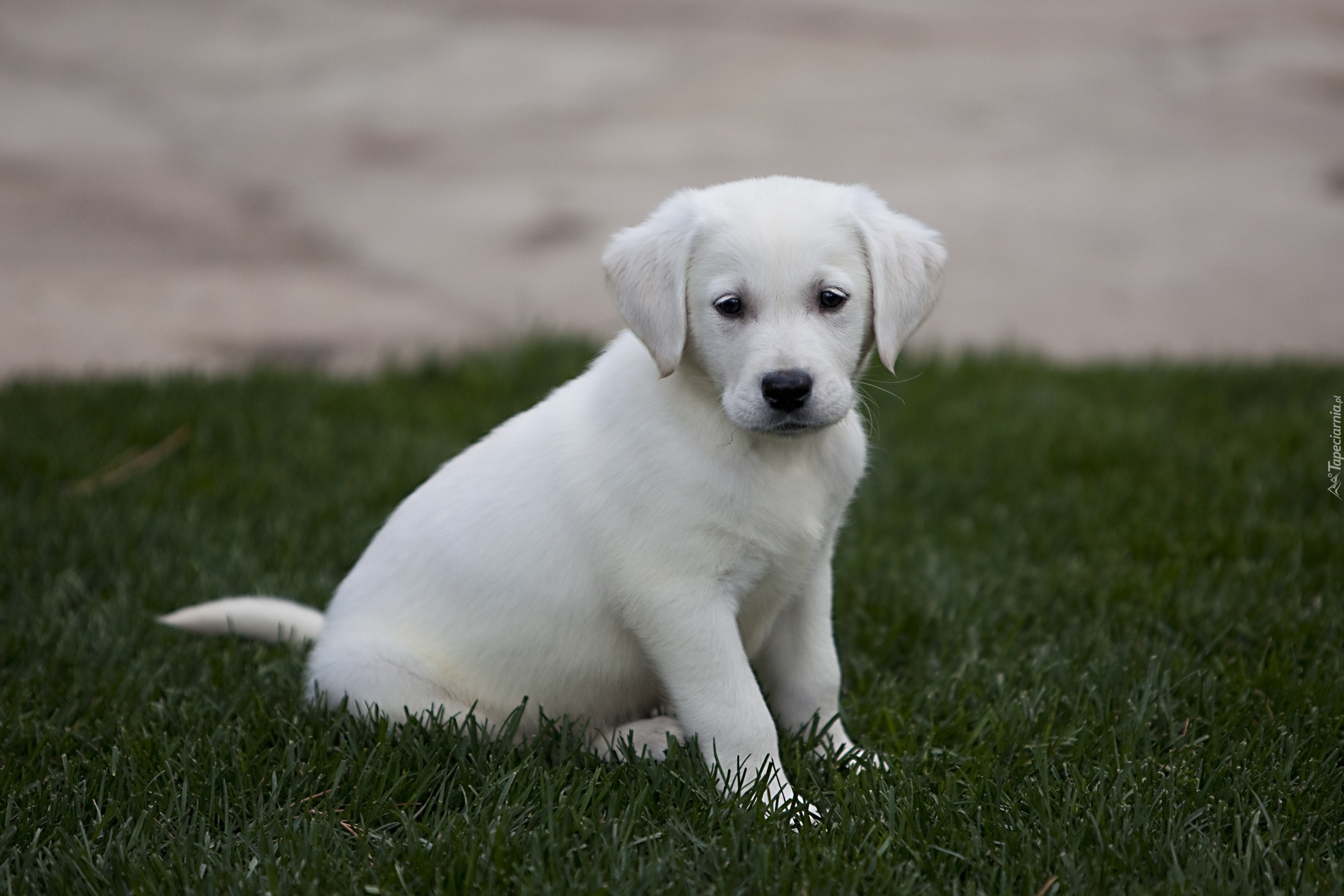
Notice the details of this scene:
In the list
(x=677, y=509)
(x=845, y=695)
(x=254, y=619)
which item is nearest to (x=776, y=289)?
(x=677, y=509)

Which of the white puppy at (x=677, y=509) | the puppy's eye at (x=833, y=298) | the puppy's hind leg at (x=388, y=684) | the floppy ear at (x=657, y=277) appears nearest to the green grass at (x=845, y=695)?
the puppy's hind leg at (x=388, y=684)

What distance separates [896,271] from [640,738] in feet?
3.98

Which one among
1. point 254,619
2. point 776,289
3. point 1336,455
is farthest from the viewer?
point 1336,455

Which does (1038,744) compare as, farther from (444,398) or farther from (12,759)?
(444,398)

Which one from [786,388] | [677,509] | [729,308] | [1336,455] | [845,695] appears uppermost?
[729,308]

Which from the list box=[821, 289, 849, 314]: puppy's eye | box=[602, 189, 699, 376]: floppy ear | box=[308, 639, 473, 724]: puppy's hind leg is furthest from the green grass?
box=[821, 289, 849, 314]: puppy's eye

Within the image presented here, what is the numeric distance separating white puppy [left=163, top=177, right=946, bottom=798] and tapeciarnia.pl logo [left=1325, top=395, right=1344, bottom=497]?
262cm

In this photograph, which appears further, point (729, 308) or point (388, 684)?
point (388, 684)

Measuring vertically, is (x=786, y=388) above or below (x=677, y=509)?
above

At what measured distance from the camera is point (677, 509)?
2.39 meters

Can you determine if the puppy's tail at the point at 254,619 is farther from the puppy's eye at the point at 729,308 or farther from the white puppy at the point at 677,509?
the puppy's eye at the point at 729,308

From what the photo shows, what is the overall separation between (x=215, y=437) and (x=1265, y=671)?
425 centimetres

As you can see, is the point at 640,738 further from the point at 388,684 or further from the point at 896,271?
the point at 896,271

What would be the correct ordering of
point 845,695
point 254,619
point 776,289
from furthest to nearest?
1. point 254,619
2. point 845,695
3. point 776,289
